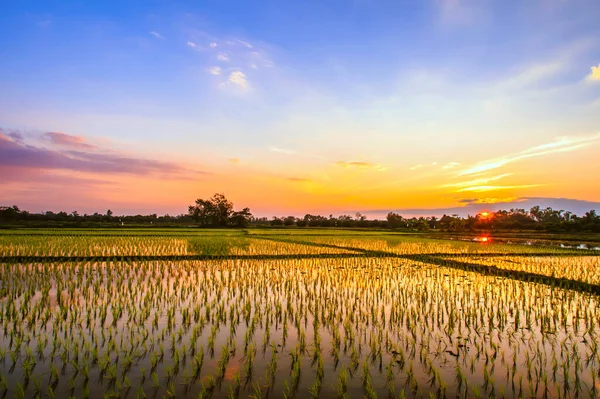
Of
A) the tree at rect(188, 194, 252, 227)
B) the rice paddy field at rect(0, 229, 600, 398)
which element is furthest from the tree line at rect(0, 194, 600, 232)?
the rice paddy field at rect(0, 229, 600, 398)

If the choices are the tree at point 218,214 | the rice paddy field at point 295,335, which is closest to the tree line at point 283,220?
the tree at point 218,214

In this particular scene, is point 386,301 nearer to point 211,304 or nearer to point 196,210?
point 211,304

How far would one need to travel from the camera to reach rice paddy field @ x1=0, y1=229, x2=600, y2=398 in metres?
3.92

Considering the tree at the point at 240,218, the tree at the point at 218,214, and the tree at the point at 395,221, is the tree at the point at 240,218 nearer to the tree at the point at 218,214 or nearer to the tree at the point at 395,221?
the tree at the point at 218,214

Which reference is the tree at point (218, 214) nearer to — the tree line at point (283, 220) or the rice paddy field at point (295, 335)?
the tree line at point (283, 220)

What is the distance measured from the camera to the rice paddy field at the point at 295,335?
3.92 meters

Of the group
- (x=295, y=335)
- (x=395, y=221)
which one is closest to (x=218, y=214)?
(x=395, y=221)

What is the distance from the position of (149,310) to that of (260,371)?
3269 millimetres

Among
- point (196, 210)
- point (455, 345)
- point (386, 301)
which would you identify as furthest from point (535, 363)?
point (196, 210)

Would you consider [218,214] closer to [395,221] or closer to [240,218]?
[240,218]

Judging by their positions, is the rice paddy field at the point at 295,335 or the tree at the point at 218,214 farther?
the tree at the point at 218,214

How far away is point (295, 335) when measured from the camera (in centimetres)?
552

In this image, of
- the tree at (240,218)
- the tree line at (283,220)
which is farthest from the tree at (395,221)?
the tree at (240,218)

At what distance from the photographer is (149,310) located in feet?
22.0
